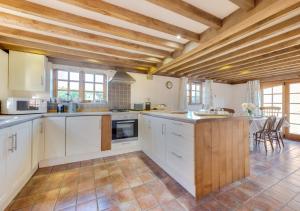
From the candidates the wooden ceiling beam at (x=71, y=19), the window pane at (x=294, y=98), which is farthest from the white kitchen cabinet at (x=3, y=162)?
the window pane at (x=294, y=98)

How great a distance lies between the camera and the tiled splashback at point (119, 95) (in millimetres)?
3504

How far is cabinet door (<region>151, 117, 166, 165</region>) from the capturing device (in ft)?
7.44

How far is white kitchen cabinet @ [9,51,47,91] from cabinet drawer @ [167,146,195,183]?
2650 millimetres

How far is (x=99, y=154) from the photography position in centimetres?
285

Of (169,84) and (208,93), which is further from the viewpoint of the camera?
(208,93)

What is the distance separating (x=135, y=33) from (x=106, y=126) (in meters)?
1.87

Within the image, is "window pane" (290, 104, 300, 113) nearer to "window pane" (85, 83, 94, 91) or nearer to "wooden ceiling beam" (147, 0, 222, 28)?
"wooden ceiling beam" (147, 0, 222, 28)

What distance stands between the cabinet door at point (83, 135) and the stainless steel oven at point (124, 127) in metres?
0.33

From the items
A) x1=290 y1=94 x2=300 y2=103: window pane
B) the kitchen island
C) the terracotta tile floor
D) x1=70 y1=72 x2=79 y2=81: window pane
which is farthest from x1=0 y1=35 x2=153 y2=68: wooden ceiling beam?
x1=290 y1=94 x2=300 y2=103: window pane

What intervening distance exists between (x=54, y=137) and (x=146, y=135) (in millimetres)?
1731

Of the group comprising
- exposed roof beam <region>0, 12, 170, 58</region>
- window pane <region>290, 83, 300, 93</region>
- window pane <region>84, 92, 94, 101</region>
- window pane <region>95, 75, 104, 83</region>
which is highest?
exposed roof beam <region>0, 12, 170, 58</region>

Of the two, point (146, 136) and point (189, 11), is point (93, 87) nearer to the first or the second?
point (146, 136)

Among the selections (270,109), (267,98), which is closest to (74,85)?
(270,109)

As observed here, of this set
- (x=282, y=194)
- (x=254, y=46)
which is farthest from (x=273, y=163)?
(x=254, y=46)
